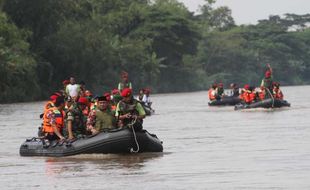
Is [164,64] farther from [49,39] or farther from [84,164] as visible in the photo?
[84,164]

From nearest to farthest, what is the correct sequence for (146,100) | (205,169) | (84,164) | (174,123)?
(205,169) → (84,164) → (174,123) → (146,100)

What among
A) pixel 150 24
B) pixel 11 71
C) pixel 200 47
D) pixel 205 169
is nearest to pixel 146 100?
pixel 11 71

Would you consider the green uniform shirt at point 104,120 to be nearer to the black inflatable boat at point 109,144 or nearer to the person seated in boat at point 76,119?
the black inflatable boat at point 109,144

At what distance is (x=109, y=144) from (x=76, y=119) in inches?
55.4

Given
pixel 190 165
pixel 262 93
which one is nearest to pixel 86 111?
pixel 190 165

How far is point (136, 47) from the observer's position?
322ft

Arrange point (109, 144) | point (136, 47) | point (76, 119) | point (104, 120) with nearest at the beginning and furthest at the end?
point (109, 144), point (104, 120), point (76, 119), point (136, 47)

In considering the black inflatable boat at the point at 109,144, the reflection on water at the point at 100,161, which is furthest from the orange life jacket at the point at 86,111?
the reflection on water at the point at 100,161

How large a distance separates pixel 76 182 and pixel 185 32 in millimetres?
92558

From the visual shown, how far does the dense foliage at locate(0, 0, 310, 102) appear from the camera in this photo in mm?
74500

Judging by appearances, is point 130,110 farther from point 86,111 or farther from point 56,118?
point 86,111

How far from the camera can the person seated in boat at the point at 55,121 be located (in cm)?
2378

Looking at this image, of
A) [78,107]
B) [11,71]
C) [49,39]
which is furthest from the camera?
[49,39]

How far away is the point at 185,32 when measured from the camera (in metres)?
111
